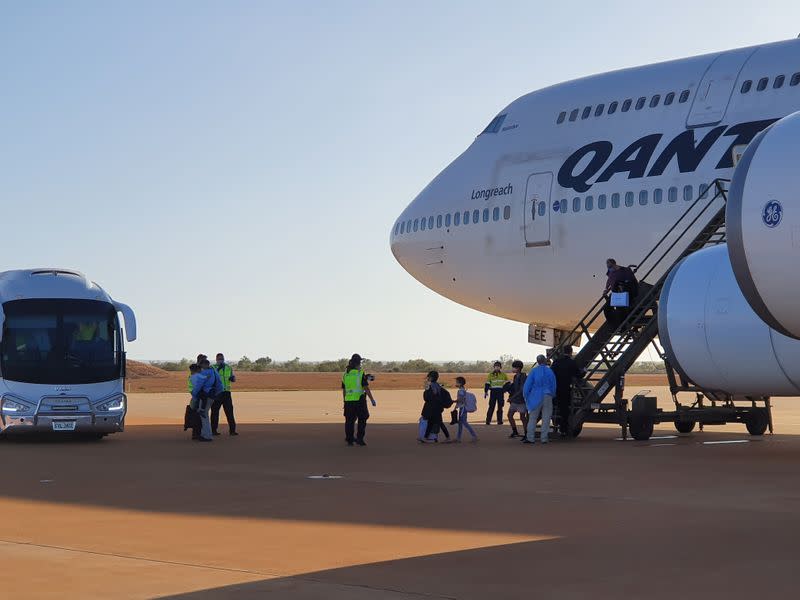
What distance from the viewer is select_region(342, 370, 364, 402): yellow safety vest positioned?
24.4 m

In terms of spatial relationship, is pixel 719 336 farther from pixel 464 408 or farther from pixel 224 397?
pixel 224 397

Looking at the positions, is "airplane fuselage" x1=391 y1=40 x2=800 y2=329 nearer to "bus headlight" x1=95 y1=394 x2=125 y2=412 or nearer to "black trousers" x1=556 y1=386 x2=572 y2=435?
"black trousers" x1=556 y1=386 x2=572 y2=435

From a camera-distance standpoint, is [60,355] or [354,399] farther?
[60,355]

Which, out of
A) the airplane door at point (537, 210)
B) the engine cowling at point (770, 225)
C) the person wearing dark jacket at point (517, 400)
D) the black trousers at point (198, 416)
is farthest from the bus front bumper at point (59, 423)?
the engine cowling at point (770, 225)

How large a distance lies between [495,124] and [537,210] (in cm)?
Result: 433

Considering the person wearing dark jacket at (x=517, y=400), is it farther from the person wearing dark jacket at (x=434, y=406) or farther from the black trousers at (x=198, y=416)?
the black trousers at (x=198, y=416)

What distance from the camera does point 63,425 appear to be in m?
25.2

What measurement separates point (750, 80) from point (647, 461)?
34.5 ft

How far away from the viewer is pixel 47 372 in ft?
84.0

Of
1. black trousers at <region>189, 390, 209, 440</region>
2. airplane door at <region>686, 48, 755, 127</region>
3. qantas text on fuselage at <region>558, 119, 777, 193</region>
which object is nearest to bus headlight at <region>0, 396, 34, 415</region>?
black trousers at <region>189, 390, 209, 440</region>

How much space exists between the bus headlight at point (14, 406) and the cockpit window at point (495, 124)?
574 inches

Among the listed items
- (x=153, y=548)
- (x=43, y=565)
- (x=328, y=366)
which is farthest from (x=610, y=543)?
(x=328, y=366)

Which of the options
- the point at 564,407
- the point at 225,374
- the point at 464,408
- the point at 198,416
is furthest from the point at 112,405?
the point at 564,407

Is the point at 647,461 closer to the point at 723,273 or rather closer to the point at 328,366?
the point at 723,273
